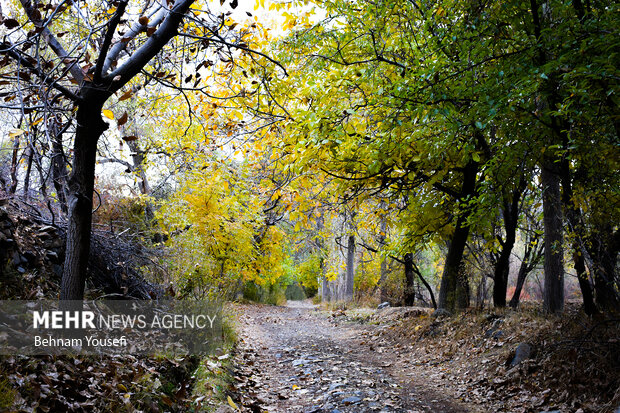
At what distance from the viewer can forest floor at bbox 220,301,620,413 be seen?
432 cm

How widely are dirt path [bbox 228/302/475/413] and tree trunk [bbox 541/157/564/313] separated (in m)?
2.70

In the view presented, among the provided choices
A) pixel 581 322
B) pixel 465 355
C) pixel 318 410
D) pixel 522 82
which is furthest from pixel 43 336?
pixel 581 322

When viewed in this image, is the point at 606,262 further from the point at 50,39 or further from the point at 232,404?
the point at 50,39

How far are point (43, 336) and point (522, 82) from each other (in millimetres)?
5140

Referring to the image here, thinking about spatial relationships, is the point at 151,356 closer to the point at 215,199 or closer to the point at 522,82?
the point at 522,82

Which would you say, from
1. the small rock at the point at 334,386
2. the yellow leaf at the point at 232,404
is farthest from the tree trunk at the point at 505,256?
the yellow leaf at the point at 232,404

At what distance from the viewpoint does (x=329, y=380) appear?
540cm

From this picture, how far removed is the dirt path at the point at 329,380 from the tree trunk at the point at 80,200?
2.26 metres

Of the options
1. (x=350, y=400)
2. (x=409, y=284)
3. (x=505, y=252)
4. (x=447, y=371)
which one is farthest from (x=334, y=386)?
(x=409, y=284)

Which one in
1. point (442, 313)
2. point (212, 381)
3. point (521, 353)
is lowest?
point (212, 381)

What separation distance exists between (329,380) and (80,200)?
3.90 metres

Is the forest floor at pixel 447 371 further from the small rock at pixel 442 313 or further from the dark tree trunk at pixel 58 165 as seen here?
the dark tree trunk at pixel 58 165

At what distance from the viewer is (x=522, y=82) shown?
3.82 meters

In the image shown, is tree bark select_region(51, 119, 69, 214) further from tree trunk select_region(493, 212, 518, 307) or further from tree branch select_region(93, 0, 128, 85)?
tree trunk select_region(493, 212, 518, 307)
